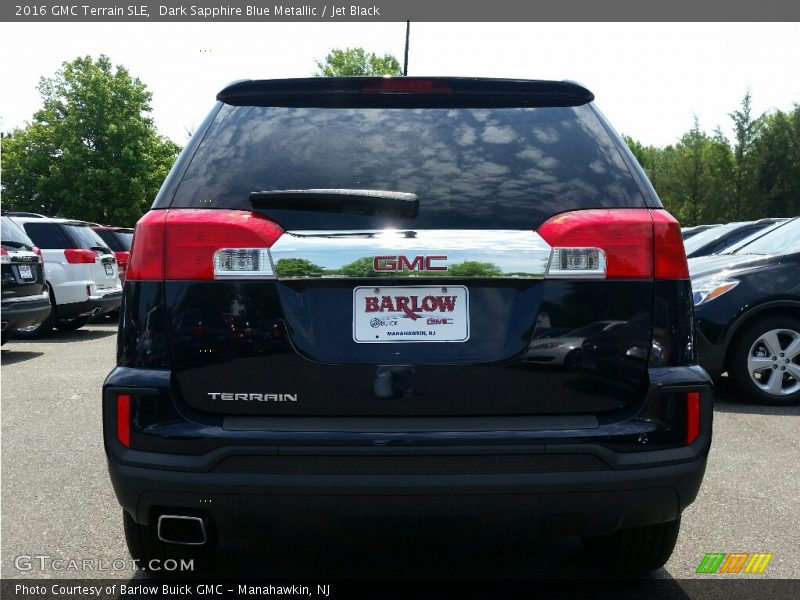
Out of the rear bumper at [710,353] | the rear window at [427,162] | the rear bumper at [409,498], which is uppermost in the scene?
the rear window at [427,162]

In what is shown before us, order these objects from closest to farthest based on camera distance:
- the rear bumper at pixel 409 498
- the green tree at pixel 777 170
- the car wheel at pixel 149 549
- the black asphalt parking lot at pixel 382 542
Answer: the rear bumper at pixel 409 498 → the car wheel at pixel 149 549 → the black asphalt parking lot at pixel 382 542 → the green tree at pixel 777 170

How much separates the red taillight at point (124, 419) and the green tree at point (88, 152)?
174ft

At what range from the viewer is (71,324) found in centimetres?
1574

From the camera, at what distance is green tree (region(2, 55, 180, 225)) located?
177 feet

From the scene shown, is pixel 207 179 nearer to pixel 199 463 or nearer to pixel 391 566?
pixel 199 463

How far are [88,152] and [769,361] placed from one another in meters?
52.6

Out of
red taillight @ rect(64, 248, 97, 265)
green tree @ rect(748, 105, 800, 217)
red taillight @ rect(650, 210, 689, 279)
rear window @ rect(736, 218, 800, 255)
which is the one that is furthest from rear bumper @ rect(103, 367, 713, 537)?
green tree @ rect(748, 105, 800, 217)

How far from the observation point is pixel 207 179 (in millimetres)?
2855

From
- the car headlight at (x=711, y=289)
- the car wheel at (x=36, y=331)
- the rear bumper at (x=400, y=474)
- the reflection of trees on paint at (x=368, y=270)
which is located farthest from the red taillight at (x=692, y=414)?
the car wheel at (x=36, y=331)

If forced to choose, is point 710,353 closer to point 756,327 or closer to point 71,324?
point 756,327

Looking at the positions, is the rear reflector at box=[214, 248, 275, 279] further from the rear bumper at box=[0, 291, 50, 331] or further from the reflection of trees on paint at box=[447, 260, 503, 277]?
the rear bumper at box=[0, 291, 50, 331]

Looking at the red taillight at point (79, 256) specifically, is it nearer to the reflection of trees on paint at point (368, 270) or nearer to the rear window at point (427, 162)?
the rear window at point (427, 162)

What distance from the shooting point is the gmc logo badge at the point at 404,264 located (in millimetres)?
2680

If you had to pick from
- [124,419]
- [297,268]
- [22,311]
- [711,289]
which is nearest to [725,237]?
[711,289]
